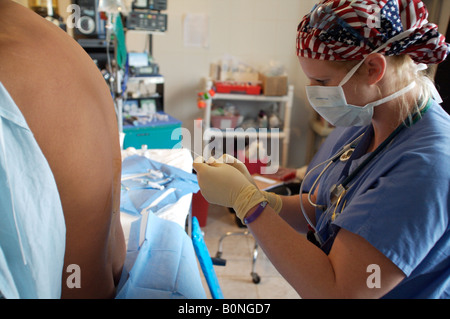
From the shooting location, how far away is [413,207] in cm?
72

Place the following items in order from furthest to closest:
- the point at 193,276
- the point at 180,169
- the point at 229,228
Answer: the point at 229,228, the point at 180,169, the point at 193,276

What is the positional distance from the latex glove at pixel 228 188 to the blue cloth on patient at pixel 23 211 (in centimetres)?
45

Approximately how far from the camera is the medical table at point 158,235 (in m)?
0.95

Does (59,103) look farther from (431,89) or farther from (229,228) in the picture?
(229,228)

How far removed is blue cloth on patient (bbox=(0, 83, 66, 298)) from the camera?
56 centimetres

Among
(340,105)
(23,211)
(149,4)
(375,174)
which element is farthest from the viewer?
(149,4)

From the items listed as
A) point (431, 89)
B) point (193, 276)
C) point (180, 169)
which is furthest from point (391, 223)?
point (180, 169)

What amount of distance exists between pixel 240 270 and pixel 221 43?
7.23ft

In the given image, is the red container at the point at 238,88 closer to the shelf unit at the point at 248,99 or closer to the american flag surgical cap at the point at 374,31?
the shelf unit at the point at 248,99

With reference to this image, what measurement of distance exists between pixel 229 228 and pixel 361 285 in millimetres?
2329

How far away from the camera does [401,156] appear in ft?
2.57

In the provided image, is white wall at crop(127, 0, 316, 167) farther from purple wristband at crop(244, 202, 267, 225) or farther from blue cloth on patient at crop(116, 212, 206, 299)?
purple wristband at crop(244, 202, 267, 225)

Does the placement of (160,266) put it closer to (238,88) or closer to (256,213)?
(256,213)

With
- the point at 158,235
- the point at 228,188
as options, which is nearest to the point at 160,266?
the point at 158,235
